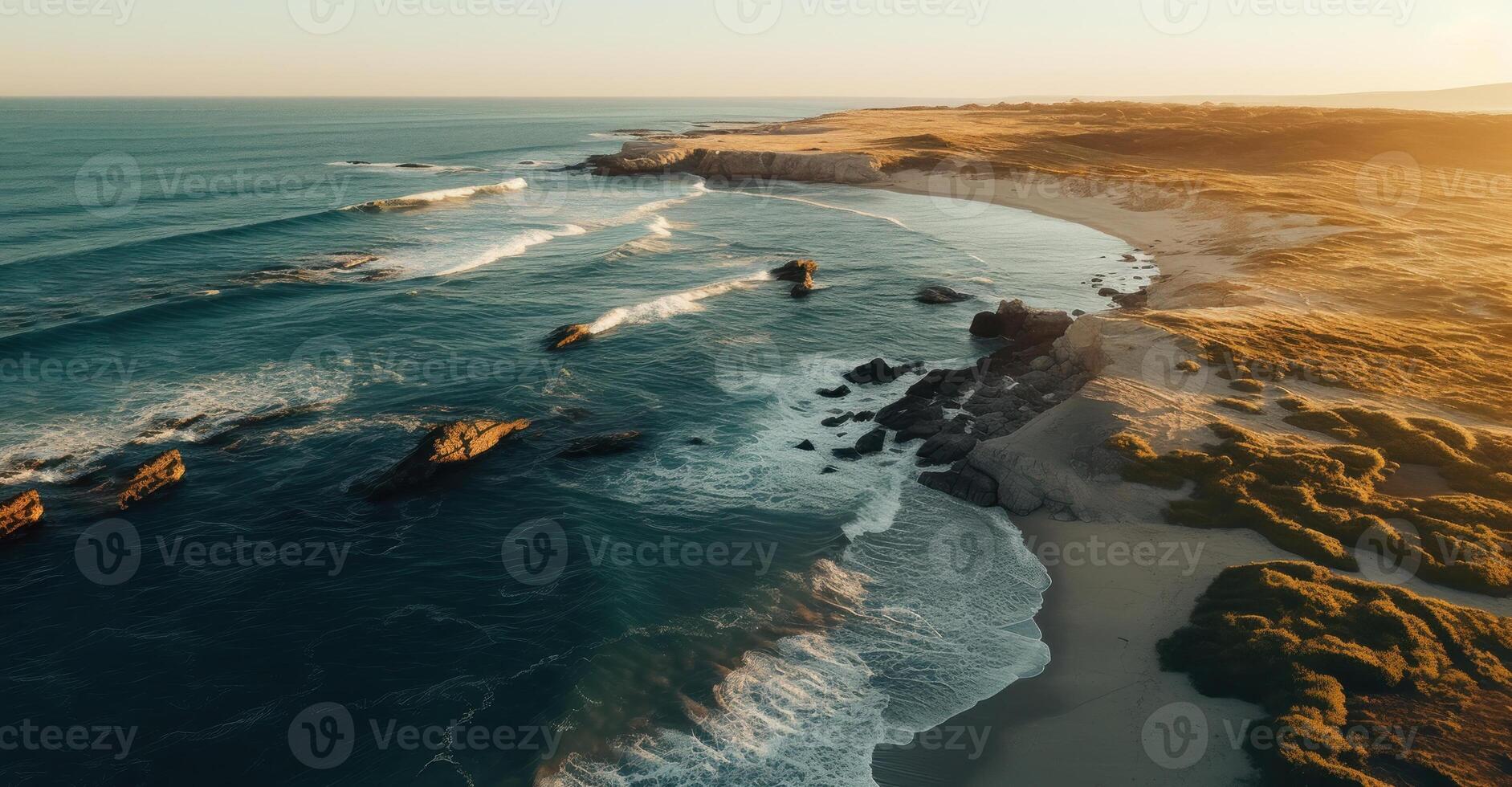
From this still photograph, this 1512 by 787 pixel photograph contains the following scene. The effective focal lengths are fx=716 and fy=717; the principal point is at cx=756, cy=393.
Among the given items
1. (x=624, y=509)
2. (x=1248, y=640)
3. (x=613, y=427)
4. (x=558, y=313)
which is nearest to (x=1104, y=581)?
(x=1248, y=640)

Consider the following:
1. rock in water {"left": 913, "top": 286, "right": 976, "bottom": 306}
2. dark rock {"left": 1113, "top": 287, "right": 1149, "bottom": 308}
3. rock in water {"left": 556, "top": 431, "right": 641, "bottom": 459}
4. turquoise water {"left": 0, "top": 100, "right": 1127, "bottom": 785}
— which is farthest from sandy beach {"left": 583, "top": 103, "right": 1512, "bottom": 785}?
rock in water {"left": 556, "top": 431, "right": 641, "bottom": 459}

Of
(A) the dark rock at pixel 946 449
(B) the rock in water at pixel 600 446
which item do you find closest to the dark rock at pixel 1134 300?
(A) the dark rock at pixel 946 449

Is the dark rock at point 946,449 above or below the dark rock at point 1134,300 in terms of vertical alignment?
below

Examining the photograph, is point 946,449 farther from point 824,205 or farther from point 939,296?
point 824,205

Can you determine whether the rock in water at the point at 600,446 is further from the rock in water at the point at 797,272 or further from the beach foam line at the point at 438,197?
the beach foam line at the point at 438,197

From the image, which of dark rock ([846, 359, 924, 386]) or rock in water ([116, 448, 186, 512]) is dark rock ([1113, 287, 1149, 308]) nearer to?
dark rock ([846, 359, 924, 386])
